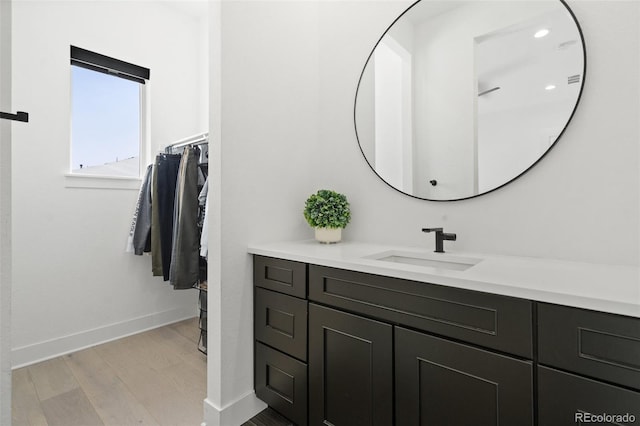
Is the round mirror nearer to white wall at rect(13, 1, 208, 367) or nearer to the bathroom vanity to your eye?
the bathroom vanity

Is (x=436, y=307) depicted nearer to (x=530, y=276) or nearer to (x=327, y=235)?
(x=530, y=276)

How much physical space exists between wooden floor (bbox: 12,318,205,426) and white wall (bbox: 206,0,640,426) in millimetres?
340

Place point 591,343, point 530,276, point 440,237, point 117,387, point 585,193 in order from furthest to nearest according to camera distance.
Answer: point 117,387 < point 440,237 < point 585,193 < point 530,276 < point 591,343

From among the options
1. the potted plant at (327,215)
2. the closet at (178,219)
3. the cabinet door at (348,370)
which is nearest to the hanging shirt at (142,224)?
the closet at (178,219)

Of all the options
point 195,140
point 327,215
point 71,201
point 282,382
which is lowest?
point 282,382

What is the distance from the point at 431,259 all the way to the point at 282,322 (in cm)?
75

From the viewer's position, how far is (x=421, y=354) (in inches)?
41.2

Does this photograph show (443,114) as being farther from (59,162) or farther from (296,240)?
(59,162)

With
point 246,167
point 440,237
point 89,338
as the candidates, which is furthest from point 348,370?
point 89,338

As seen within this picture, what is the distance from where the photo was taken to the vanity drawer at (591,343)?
728 mm

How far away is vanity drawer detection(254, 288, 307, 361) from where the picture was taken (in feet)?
4.65

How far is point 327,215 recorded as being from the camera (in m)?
1.74

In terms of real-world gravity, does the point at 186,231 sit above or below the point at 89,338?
above

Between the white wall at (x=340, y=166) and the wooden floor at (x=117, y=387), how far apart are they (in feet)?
1.12
